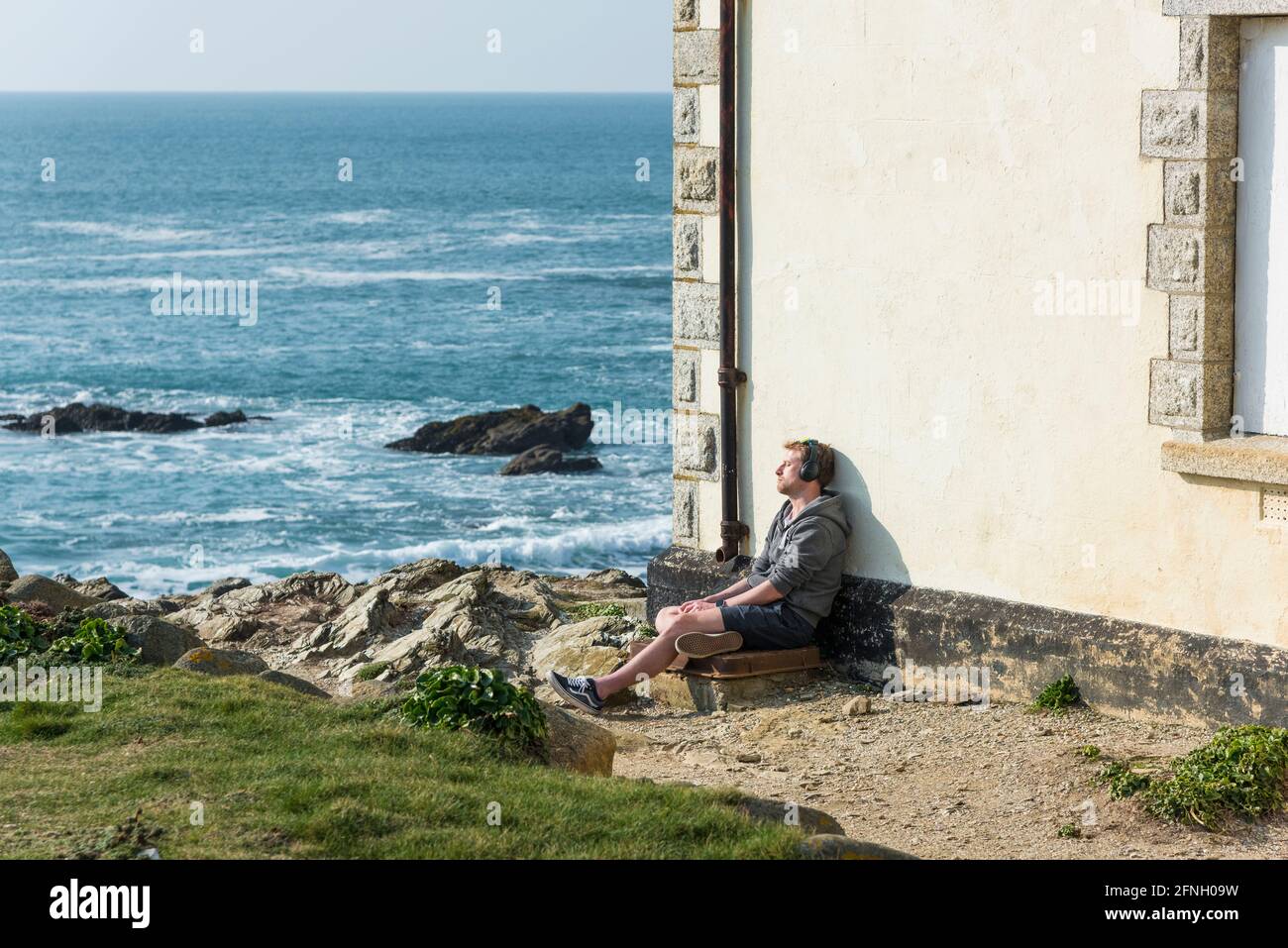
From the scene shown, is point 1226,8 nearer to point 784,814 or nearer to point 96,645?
point 784,814

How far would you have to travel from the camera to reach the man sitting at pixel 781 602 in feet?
32.4

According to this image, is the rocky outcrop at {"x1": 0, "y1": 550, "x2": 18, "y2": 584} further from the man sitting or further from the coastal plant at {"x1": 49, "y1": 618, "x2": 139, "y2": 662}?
the man sitting

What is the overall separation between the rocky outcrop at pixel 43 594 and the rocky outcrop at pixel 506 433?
20.9 m

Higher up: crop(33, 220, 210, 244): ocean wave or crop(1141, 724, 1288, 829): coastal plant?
crop(33, 220, 210, 244): ocean wave

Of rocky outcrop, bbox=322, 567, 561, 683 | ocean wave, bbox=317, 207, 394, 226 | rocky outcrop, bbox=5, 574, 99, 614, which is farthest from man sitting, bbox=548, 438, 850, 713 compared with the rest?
ocean wave, bbox=317, 207, 394, 226

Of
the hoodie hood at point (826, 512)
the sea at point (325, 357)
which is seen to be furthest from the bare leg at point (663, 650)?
the sea at point (325, 357)

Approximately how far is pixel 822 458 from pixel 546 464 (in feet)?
74.1

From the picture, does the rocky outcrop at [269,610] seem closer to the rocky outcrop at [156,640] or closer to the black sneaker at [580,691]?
the rocky outcrop at [156,640]

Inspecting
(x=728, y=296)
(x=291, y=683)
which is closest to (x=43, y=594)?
(x=291, y=683)

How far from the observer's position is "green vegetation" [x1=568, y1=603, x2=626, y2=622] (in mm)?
13031

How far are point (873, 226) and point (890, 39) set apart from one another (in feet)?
3.70

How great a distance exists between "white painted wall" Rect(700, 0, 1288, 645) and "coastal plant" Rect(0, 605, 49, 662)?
465 cm

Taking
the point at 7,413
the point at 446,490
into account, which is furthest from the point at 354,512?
the point at 7,413

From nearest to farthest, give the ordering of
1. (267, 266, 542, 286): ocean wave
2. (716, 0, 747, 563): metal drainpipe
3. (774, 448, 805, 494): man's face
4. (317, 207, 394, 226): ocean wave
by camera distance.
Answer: (774, 448, 805, 494): man's face → (716, 0, 747, 563): metal drainpipe → (267, 266, 542, 286): ocean wave → (317, 207, 394, 226): ocean wave
